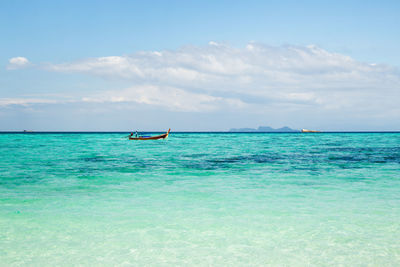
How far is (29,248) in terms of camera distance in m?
6.00

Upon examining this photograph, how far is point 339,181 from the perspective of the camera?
1416 cm

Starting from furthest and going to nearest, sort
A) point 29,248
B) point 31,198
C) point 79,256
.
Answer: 1. point 31,198
2. point 29,248
3. point 79,256

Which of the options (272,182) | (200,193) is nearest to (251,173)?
(272,182)

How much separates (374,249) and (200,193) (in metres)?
6.34

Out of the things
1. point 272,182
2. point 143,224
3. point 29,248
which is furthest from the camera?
point 272,182

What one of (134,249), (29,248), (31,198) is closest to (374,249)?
(134,249)

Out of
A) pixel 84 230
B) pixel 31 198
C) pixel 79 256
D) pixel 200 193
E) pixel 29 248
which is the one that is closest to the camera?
pixel 79 256

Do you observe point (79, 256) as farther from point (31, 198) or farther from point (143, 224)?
point (31, 198)

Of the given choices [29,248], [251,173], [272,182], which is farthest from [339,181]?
[29,248]

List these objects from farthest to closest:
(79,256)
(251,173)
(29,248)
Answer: (251,173)
(29,248)
(79,256)

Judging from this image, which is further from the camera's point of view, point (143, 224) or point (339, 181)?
point (339, 181)

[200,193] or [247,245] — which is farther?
[200,193]

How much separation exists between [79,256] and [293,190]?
27.0ft

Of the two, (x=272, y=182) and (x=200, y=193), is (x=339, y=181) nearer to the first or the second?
(x=272, y=182)
